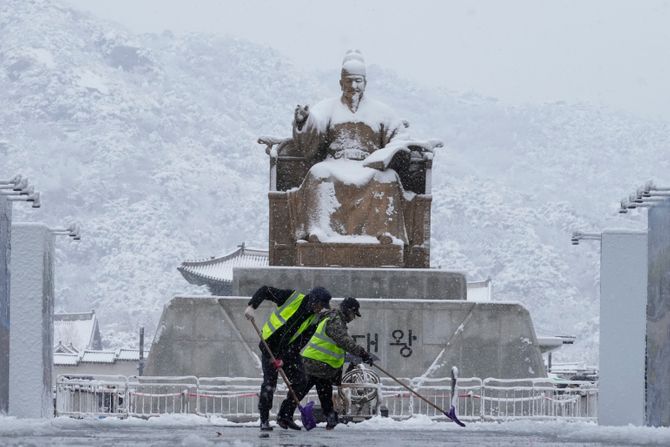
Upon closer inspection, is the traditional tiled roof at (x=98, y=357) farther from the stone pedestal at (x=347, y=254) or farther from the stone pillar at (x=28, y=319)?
the stone pillar at (x=28, y=319)

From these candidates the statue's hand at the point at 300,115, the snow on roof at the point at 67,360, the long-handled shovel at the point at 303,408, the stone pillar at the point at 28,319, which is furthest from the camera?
the snow on roof at the point at 67,360

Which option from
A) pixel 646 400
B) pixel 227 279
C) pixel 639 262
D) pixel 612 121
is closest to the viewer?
pixel 646 400

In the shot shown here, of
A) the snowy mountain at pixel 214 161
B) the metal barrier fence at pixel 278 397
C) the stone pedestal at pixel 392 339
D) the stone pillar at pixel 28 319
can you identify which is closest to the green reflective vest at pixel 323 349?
the stone pillar at pixel 28 319

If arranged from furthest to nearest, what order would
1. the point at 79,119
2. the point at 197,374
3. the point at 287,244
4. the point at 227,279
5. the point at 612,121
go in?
the point at 612,121
the point at 79,119
the point at 227,279
the point at 287,244
the point at 197,374

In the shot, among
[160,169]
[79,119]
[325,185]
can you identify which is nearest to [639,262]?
[325,185]

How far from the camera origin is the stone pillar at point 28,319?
1066cm

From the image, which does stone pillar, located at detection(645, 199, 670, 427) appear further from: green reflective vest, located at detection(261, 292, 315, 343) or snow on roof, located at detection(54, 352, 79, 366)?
snow on roof, located at detection(54, 352, 79, 366)

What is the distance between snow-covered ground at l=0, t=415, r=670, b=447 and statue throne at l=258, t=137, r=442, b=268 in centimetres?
356

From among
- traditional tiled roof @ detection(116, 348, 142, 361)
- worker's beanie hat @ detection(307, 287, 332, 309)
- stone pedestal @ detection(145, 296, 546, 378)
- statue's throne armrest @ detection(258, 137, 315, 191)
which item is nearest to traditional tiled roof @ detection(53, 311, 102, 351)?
traditional tiled roof @ detection(116, 348, 142, 361)

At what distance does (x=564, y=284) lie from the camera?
4390 inches

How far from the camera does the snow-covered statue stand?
1346 cm

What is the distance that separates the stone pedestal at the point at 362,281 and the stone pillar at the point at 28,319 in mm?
2693

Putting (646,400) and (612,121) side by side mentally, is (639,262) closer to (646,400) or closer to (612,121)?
(646,400)

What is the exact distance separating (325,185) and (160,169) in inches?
4188
